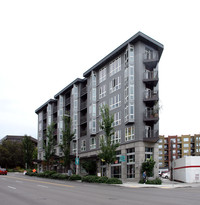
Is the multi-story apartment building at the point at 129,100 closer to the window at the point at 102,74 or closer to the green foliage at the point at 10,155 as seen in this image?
the window at the point at 102,74

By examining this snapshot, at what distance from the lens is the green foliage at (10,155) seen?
9426cm

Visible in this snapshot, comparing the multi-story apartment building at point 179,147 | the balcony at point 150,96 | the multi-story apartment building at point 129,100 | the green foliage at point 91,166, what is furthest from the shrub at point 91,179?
the multi-story apartment building at point 179,147

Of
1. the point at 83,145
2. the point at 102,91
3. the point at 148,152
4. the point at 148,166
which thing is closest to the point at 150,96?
the point at 148,152

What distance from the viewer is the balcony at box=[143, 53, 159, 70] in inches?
1700

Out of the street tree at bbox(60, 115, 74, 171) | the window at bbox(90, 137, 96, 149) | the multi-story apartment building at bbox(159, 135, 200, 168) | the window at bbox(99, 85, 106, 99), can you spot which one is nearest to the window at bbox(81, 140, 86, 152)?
the window at bbox(90, 137, 96, 149)

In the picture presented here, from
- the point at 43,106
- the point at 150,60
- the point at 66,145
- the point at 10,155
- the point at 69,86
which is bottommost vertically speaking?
the point at 10,155

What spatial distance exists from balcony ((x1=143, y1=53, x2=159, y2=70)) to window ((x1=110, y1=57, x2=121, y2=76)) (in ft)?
15.9

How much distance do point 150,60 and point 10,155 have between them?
65.3 meters

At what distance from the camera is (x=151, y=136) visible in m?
42.1

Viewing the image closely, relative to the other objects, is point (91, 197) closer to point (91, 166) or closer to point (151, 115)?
point (151, 115)

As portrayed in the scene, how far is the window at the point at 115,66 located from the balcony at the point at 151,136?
36.6ft

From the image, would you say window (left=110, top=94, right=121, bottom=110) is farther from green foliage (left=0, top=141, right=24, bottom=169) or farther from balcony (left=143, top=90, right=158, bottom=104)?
green foliage (left=0, top=141, right=24, bottom=169)

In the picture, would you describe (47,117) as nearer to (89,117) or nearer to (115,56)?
(89,117)

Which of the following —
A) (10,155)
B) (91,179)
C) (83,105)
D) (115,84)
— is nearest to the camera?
(91,179)
